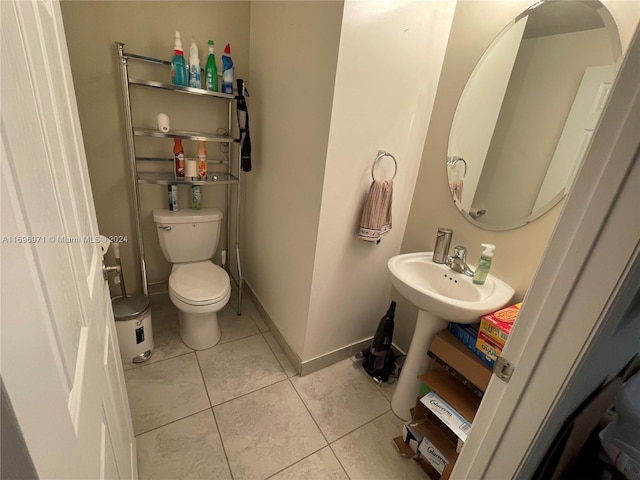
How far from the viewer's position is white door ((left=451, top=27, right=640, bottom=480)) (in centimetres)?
42

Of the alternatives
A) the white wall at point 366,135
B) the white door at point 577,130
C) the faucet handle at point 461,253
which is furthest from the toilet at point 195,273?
the white door at point 577,130

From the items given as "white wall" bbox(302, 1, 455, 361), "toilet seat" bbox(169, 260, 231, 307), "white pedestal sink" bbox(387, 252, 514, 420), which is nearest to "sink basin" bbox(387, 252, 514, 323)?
"white pedestal sink" bbox(387, 252, 514, 420)

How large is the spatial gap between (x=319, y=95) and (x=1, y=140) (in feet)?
3.89

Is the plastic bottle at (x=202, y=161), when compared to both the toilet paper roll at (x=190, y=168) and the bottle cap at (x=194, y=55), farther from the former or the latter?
the bottle cap at (x=194, y=55)

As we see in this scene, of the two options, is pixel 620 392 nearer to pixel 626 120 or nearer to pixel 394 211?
pixel 626 120

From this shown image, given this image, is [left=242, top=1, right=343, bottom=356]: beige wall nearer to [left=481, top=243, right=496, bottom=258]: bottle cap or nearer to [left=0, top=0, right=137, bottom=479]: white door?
[left=481, top=243, right=496, bottom=258]: bottle cap

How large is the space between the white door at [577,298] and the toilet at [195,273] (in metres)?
1.43

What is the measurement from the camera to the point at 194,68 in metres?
1.59

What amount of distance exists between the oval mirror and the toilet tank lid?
145 cm

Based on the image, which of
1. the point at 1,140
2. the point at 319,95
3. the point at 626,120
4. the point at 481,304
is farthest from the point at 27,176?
the point at 481,304

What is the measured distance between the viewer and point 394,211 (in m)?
1.65

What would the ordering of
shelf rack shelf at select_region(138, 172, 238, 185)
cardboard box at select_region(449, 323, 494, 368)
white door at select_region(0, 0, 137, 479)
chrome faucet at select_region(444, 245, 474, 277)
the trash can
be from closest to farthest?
white door at select_region(0, 0, 137, 479) < cardboard box at select_region(449, 323, 494, 368) < chrome faucet at select_region(444, 245, 474, 277) < the trash can < shelf rack shelf at select_region(138, 172, 238, 185)

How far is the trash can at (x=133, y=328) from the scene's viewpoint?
5.11ft

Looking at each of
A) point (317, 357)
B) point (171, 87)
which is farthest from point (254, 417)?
point (171, 87)
